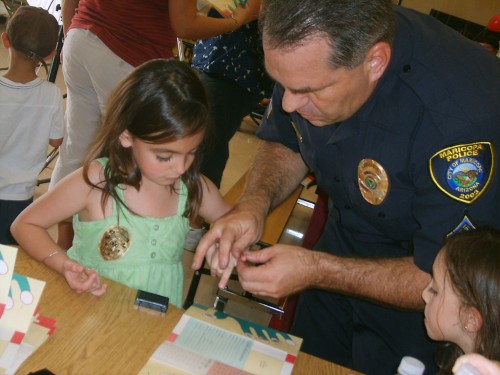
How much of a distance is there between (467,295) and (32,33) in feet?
6.53

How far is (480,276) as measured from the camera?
1192 millimetres

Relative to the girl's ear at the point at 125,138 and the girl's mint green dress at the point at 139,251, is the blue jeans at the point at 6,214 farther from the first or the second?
the girl's ear at the point at 125,138

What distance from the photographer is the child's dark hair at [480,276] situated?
1.16 metres

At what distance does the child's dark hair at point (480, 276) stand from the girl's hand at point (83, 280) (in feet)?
2.77

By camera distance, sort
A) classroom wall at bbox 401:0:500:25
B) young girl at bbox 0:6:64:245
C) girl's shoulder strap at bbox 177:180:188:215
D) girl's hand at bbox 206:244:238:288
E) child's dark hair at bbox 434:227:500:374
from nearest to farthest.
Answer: child's dark hair at bbox 434:227:500:374
girl's hand at bbox 206:244:238:288
girl's shoulder strap at bbox 177:180:188:215
young girl at bbox 0:6:64:245
classroom wall at bbox 401:0:500:25

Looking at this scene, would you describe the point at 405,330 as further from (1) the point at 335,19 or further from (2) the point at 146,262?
(1) the point at 335,19

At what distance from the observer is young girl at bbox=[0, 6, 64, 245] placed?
Answer: 2275 mm

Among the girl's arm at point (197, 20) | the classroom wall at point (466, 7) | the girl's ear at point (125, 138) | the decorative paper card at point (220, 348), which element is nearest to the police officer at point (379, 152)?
the decorative paper card at point (220, 348)

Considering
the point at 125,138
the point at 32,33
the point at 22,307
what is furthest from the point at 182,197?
the point at 32,33

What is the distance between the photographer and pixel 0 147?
229cm

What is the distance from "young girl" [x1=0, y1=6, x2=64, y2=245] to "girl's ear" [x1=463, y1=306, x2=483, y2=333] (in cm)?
182

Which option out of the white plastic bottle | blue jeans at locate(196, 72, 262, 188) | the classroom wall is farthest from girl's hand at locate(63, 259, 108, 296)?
A: the classroom wall

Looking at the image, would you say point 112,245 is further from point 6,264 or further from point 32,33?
point 32,33

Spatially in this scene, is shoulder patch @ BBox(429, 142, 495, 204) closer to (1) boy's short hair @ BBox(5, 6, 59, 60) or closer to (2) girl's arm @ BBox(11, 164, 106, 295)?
(2) girl's arm @ BBox(11, 164, 106, 295)
